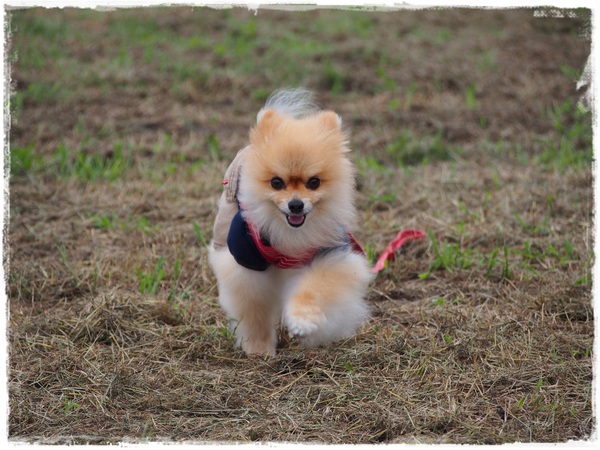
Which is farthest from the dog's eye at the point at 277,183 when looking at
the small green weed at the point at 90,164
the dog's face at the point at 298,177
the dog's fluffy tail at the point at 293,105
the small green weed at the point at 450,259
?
the small green weed at the point at 90,164

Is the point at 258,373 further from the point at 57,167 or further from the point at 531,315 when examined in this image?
the point at 57,167

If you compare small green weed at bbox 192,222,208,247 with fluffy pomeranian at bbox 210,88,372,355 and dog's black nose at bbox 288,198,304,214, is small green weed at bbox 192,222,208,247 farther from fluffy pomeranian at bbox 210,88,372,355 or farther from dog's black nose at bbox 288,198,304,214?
dog's black nose at bbox 288,198,304,214

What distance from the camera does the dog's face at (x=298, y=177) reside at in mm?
3350

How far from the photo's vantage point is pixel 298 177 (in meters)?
3.36

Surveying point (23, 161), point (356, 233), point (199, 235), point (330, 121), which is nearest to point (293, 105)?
point (330, 121)

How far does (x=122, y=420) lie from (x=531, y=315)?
83.9 inches

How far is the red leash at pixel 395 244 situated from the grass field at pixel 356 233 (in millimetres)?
91

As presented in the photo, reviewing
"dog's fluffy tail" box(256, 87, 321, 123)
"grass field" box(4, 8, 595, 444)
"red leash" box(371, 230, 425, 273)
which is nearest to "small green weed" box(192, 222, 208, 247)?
"grass field" box(4, 8, 595, 444)

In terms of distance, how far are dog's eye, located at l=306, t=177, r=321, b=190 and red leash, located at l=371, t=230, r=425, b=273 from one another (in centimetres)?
136

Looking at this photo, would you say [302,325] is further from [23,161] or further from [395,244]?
[23,161]

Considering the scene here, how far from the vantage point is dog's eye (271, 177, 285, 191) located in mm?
3383

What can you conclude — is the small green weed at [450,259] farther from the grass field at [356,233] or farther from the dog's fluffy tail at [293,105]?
the dog's fluffy tail at [293,105]

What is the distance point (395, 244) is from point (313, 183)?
173 centimetres

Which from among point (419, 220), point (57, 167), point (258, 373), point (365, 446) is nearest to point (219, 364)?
point (258, 373)
